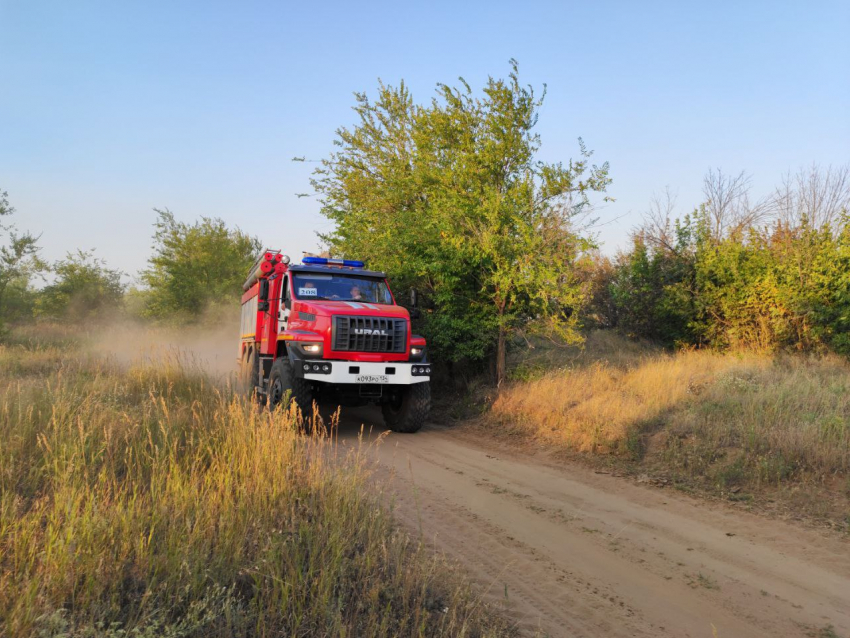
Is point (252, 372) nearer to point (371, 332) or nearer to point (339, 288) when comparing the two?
point (339, 288)

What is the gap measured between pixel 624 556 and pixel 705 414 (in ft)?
14.5

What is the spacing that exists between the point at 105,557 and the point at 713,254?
16.3 meters

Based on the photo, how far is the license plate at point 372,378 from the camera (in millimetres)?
8785

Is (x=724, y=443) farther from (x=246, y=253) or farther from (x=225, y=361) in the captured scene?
(x=246, y=253)

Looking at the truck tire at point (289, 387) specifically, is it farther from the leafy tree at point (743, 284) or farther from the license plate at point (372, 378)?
the leafy tree at point (743, 284)

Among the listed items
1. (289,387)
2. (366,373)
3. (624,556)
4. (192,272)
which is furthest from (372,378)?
(192,272)

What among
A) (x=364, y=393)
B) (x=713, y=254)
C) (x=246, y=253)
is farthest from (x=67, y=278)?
(x=713, y=254)

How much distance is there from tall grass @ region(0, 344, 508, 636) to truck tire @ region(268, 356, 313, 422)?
3.65 meters

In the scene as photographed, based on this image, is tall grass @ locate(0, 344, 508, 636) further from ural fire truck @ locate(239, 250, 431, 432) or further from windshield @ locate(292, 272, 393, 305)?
windshield @ locate(292, 272, 393, 305)

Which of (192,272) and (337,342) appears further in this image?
(192,272)

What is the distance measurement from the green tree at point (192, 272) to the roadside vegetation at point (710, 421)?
19125 mm

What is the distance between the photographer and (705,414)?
26.3 feet

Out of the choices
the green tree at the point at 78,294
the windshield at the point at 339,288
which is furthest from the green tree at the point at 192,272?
the windshield at the point at 339,288

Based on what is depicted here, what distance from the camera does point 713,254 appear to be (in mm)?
15508
